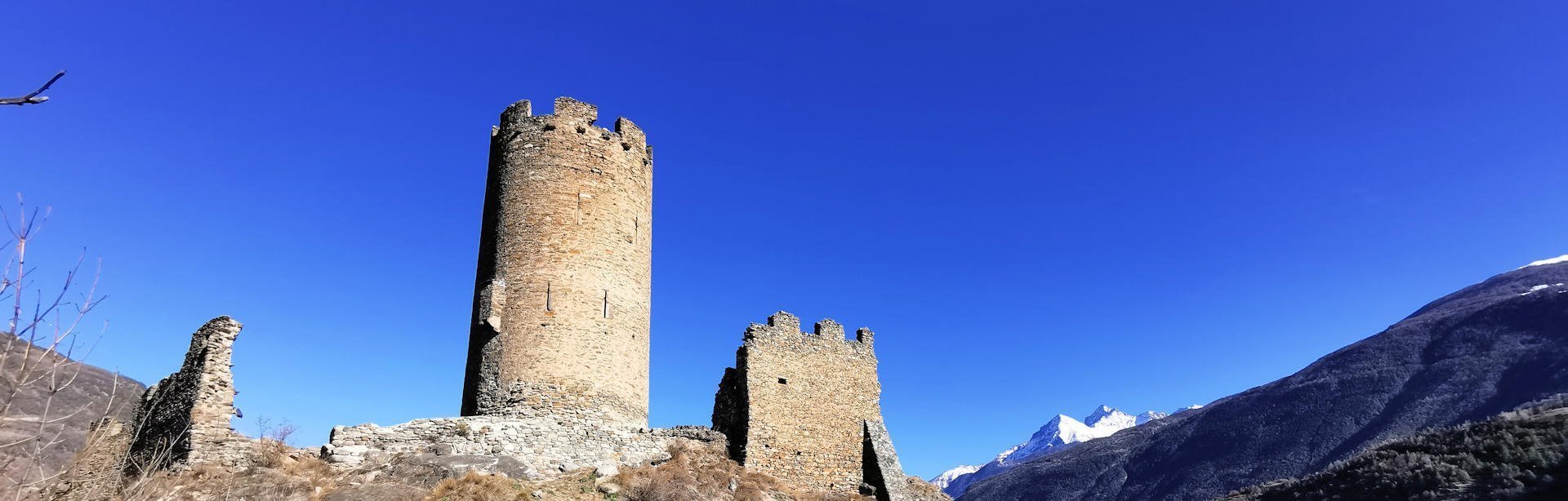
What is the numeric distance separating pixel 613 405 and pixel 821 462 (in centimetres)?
535

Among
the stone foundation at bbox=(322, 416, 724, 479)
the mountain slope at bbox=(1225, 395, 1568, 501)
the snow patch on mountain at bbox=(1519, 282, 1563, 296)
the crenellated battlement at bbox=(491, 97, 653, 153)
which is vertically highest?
the snow patch on mountain at bbox=(1519, 282, 1563, 296)

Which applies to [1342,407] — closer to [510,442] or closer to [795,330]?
[795,330]

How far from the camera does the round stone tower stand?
1945 cm

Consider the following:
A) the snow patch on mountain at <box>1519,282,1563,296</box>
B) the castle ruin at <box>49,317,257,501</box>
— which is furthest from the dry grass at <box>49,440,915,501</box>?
the snow patch on mountain at <box>1519,282,1563,296</box>

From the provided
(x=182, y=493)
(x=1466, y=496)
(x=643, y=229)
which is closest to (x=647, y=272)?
(x=643, y=229)

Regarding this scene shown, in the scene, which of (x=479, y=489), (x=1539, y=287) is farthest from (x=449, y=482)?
(x=1539, y=287)

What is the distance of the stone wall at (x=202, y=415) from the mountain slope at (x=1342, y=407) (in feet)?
195

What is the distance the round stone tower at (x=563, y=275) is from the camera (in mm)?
19453

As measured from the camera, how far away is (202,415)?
606 inches

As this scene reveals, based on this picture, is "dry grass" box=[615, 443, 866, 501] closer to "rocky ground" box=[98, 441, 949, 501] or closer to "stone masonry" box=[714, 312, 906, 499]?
"rocky ground" box=[98, 441, 949, 501]

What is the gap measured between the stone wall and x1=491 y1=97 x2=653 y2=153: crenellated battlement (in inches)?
307

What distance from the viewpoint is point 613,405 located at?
1984cm

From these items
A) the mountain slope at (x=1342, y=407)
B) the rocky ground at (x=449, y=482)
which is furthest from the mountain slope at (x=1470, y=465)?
the mountain slope at (x=1342, y=407)

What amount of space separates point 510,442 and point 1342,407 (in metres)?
73.8
